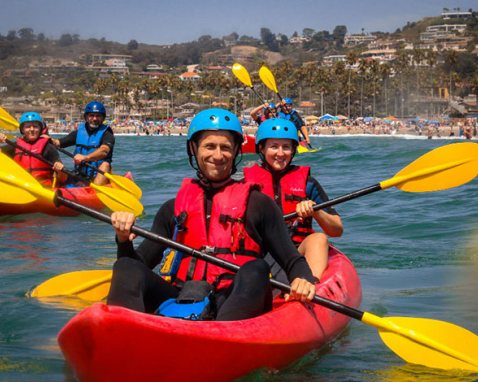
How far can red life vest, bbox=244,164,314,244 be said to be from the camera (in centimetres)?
559

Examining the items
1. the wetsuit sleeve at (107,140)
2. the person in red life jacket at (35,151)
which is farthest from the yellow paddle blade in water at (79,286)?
the wetsuit sleeve at (107,140)

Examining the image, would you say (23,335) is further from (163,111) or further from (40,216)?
(163,111)

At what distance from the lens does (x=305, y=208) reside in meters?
5.26

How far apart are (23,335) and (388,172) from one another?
15.2 meters

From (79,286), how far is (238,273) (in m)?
1.78

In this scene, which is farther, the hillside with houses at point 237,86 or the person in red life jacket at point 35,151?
the hillside with houses at point 237,86

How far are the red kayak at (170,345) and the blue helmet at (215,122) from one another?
3.19 ft

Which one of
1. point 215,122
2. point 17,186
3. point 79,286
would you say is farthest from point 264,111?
point 215,122

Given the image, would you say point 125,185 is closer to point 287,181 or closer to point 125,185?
point 125,185

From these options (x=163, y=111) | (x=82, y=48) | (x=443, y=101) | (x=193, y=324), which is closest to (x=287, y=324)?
(x=193, y=324)

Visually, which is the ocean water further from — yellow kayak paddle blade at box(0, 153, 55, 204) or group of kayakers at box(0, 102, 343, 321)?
yellow kayak paddle blade at box(0, 153, 55, 204)

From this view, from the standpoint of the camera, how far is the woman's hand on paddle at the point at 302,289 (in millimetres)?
3855

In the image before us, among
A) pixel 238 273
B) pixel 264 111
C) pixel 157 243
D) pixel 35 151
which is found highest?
pixel 264 111

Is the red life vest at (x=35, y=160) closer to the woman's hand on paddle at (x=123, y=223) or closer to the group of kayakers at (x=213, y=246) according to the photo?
the group of kayakers at (x=213, y=246)
